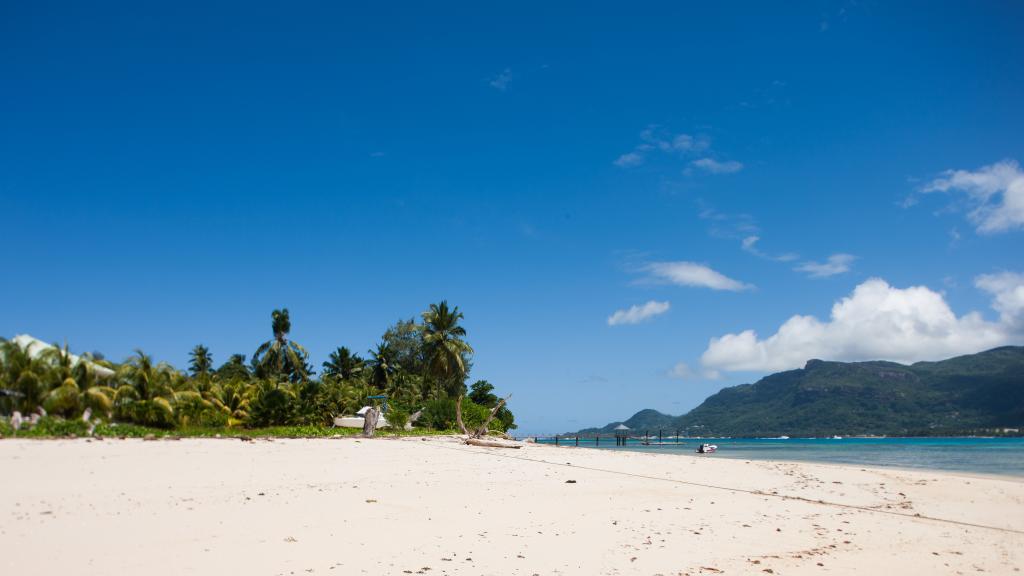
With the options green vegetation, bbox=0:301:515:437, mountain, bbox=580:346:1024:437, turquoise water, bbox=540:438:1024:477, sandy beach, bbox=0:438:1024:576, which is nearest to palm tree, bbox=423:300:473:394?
green vegetation, bbox=0:301:515:437

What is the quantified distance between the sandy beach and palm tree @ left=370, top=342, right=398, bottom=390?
141 ft

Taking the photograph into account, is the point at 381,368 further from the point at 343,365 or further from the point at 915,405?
the point at 915,405

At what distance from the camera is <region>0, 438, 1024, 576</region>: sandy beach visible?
551 cm

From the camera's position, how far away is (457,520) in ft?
24.4

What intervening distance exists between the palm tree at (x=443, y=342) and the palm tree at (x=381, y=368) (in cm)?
1267

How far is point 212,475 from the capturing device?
1045 cm

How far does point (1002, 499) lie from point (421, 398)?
4229 centimetres


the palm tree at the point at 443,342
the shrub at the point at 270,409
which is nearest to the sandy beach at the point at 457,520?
the shrub at the point at 270,409

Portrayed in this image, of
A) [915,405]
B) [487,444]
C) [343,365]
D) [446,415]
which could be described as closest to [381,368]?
[343,365]

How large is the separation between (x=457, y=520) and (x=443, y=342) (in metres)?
37.2

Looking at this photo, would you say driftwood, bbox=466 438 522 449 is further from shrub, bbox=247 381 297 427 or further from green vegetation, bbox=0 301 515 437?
shrub, bbox=247 381 297 427

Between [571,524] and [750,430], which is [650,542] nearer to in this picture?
[571,524]

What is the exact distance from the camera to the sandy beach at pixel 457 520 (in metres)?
5.51

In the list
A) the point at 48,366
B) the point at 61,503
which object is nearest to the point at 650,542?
the point at 61,503
